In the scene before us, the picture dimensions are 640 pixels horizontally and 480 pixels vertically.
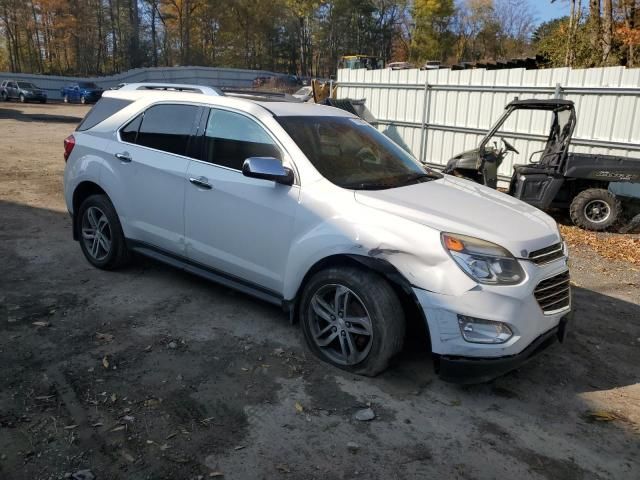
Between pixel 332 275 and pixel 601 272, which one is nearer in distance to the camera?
pixel 332 275

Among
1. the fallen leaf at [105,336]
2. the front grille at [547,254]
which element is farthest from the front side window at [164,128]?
the front grille at [547,254]

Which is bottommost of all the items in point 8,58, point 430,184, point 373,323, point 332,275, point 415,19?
point 373,323

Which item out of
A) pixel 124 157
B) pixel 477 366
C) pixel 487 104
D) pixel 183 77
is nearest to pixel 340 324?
pixel 477 366

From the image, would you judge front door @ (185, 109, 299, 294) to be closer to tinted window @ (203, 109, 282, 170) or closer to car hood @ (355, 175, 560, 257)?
tinted window @ (203, 109, 282, 170)

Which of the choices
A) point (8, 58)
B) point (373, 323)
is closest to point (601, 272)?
point (373, 323)

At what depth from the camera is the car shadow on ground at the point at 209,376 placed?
2916mm

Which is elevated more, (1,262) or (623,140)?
(623,140)

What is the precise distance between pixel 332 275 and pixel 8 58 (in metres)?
72.1

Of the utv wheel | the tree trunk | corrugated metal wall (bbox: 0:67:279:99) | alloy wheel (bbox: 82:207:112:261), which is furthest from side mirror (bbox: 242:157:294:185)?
corrugated metal wall (bbox: 0:67:279:99)

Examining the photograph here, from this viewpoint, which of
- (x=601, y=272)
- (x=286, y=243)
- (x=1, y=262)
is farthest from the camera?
(x=601, y=272)

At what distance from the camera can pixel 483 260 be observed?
10.3 ft

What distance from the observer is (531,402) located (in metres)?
3.39

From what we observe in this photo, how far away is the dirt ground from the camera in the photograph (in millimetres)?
2732

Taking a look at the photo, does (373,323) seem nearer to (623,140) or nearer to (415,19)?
(623,140)
